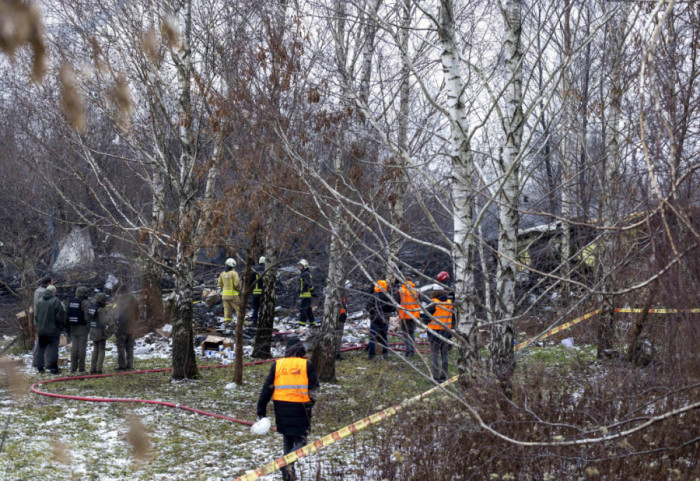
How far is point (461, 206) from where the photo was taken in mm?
6148

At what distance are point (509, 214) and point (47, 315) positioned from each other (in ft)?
30.5

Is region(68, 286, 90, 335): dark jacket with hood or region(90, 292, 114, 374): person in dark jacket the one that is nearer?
region(90, 292, 114, 374): person in dark jacket

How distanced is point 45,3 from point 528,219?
16784 millimetres

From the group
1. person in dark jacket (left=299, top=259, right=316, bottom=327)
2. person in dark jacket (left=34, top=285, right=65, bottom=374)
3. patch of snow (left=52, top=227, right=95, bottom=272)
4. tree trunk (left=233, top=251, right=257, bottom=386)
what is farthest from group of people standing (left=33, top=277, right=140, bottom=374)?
patch of snow (left=52, top=227, right=95, bottom=272)

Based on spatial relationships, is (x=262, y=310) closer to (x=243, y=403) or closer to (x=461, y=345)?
(x=243, y=403)

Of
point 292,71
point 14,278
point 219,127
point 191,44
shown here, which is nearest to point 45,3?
point 191,44

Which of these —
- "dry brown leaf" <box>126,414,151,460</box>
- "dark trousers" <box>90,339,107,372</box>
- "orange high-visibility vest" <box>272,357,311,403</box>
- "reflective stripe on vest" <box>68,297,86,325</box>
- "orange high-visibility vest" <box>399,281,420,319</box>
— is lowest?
"dry brown leaf" <box>126,414,151,460</box>

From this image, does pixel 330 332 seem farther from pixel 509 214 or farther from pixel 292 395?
pixel 509 214

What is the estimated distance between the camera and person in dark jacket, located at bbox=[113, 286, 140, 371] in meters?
12.1

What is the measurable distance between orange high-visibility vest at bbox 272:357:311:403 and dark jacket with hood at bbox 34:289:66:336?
24.2 feet

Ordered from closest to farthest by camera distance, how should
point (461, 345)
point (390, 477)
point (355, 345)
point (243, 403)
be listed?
1. point (390, 477)
2. point (461, 345)
3. point (243, 403)
4. point (355, 345)

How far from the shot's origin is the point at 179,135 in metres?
10.7

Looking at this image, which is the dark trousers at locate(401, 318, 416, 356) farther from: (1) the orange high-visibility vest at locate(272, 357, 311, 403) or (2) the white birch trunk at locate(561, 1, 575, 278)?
(2) the white birch trunk at locate(561, 1, 575, 278)

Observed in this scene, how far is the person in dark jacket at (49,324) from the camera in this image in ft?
39.3
